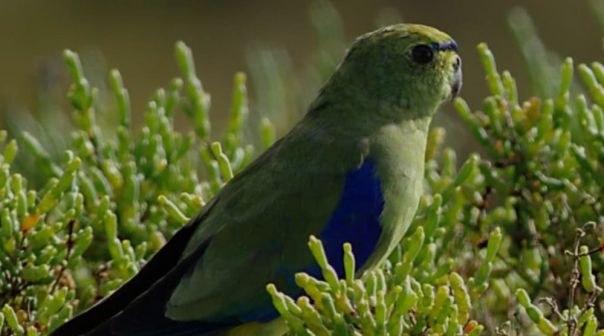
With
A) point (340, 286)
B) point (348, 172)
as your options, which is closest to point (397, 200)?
point (348, 172)

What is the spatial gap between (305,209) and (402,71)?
0.56m

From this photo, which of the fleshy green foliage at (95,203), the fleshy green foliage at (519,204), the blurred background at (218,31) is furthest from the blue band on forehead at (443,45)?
the blurred background at (218,31)

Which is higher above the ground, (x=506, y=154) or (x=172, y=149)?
(x=172, y=149)

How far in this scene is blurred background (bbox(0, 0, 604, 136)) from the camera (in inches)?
446

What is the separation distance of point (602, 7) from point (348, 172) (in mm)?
1999

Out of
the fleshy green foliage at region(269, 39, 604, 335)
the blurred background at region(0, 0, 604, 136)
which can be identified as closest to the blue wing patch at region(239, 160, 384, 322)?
the fleshy green foliage at region(269, 39, 604, 335)

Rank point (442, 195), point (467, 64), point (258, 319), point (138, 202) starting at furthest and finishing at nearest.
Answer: point (467, 64), point (138, 202), point (442, 195), point (258, 319)

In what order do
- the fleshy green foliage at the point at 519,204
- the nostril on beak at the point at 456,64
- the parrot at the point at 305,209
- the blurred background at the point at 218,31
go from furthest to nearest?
the blurred background at the point at 218,31 → the nostril on beak at the point at 456,64 → the fleshy green foliage at the point at 519,204 → the parrot at the point at 305,209

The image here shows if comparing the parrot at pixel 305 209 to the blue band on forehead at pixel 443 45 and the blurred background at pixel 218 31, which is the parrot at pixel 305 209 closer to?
the blue band on forehead at pixel 443 45

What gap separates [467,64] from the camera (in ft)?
36.4

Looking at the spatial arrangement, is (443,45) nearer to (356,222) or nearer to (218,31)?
(356,222)

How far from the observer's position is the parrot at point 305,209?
12.2ft

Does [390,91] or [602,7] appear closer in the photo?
[390,91]

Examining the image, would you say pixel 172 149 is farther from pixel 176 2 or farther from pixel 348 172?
pixel 176 2
